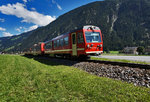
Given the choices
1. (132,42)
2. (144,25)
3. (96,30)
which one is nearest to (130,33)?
(132,42)

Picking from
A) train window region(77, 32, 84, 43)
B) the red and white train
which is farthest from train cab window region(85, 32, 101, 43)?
train window region(77, 32, 84, 43)

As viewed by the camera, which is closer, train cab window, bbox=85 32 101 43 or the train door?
train cab window, bbox=85 32 101 43

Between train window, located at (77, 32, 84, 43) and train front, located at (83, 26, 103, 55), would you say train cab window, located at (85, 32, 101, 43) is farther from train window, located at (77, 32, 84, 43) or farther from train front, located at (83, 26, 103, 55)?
train window, located at (77, 32, 84, 43)

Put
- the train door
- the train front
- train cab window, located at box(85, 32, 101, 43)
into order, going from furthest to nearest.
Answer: the train door, train cab window, located at box(85, 32, 101, 43), the train front

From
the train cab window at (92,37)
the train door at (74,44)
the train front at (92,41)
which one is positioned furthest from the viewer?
the train door at (74,44)

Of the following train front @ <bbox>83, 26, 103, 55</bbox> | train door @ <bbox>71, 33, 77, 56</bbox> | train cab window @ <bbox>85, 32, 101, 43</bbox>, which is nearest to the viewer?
train front @ <bbox>83, 26, 103, 55</bbox>

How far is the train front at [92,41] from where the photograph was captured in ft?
39.6

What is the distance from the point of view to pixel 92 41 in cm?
1252

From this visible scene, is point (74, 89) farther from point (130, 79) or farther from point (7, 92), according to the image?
point (130, 79)

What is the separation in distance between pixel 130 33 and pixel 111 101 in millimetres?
210623

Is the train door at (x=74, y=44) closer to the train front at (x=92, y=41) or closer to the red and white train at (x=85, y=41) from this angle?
the red and white train at (x=85, y=41)

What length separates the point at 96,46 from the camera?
1266cm

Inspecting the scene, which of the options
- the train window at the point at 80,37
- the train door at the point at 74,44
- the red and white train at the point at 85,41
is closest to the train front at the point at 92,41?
the red and white train at the point at 85,41

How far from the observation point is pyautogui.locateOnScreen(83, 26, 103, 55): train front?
476 inches
